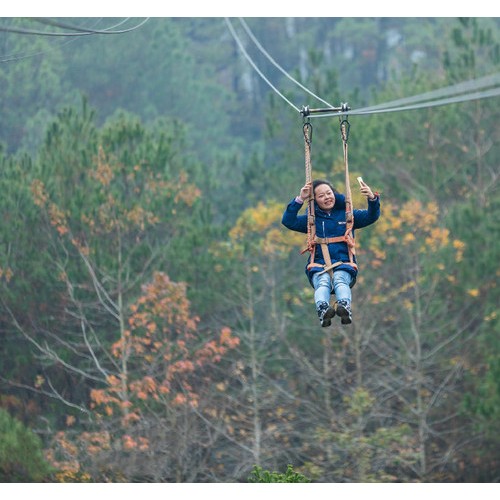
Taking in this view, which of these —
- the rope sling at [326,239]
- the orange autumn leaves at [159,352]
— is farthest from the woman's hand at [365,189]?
the orange autumn leaves at [159,352]

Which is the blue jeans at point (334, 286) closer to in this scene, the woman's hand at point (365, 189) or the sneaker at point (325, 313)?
the sneaker at point (325, 313)

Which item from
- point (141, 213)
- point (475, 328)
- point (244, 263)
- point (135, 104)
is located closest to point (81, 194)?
point (141, 213)

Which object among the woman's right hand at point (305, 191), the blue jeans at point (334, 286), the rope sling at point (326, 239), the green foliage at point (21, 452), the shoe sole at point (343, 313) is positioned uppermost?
the woman's right hand at point (305, 191)

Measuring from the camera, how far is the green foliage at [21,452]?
81.7 ft

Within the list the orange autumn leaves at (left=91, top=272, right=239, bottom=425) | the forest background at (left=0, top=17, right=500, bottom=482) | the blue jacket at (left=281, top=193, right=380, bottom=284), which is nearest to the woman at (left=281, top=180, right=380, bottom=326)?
the blue jacket at (left=281, top=193, right=380, bottom=284)

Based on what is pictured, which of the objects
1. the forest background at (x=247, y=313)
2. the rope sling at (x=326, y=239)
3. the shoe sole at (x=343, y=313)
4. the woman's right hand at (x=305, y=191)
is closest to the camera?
the shoe sole at (x=343, y=313)

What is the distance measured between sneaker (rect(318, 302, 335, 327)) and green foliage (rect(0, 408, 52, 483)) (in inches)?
660

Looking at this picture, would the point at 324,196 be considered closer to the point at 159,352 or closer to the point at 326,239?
the point at 326,239

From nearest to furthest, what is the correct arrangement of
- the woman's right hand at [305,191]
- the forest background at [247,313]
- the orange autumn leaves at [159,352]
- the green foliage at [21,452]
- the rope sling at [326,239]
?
the woman's right hand at [305,191] → the rope sling at [326,239] → the forest background at [247,313] → the orange autumn leaves at [159,352] → the green foliage at [21,452]

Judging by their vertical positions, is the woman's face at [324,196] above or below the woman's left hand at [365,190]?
above

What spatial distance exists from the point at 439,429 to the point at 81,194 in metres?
6.99

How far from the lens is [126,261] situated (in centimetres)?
2628

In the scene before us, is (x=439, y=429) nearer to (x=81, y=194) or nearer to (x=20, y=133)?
(x=81, y=194)

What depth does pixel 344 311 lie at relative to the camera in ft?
27.9
